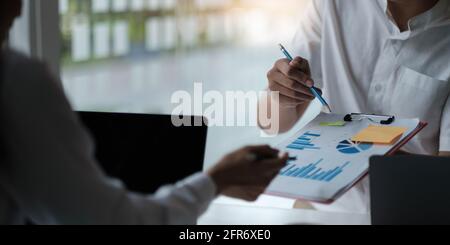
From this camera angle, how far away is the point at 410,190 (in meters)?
0.80

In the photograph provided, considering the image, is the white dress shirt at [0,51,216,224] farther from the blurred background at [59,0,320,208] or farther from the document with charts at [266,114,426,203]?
the blurred background at [59,0,320,208]

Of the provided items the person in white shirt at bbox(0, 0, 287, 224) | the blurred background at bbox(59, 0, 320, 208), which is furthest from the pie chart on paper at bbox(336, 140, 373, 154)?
the person in white shirt at bbox(0, 0, 287, 224)

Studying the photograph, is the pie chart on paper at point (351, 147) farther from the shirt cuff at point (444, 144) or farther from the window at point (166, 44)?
the window at point (166, 44)

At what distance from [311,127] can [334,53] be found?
13.3 inches

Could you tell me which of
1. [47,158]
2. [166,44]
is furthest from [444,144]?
[166,44]

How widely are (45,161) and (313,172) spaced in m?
0.42

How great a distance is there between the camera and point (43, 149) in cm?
54

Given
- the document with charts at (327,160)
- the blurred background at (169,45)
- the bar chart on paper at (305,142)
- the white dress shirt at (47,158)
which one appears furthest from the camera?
the blurred background at (169,45)

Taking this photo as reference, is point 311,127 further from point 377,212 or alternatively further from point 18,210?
point 18,210

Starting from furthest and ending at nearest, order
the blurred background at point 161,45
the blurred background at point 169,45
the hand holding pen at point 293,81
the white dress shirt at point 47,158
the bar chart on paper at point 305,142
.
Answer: the blurred background at point 169,45 < the blurred background at point 161,45 < the hand holding pen at point 293,81 < the bar chart on paper at point 305,142 < the white dress shirt at point 47,158

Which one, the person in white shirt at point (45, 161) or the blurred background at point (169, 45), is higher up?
the person in white shirt at point (45, 161)

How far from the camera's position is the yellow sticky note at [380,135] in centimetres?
89

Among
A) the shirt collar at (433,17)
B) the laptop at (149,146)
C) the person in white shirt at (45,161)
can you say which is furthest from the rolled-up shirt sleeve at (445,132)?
the person in white shirt at (45,161)
